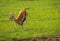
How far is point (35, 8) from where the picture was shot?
5.67 m

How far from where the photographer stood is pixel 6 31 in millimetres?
4508

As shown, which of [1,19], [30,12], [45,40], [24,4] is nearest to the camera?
[45,40]

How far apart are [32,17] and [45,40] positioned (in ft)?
3.51

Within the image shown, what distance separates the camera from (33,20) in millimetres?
5000

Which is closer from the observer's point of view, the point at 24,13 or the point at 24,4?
the point at 24,13

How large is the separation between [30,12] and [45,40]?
4.53 ft

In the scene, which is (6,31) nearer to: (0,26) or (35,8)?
(0,26)

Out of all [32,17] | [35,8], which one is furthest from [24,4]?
[32,17]

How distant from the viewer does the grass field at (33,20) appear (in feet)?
14.4

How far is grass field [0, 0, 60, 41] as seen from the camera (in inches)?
173

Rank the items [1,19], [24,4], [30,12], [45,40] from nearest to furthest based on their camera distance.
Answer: [45,40], [1,19], [30,12], [24,4]

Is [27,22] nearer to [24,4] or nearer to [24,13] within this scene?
[24,13]

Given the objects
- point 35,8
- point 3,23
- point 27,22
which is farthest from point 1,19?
point 35,8

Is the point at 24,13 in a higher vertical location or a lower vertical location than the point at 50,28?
higher
